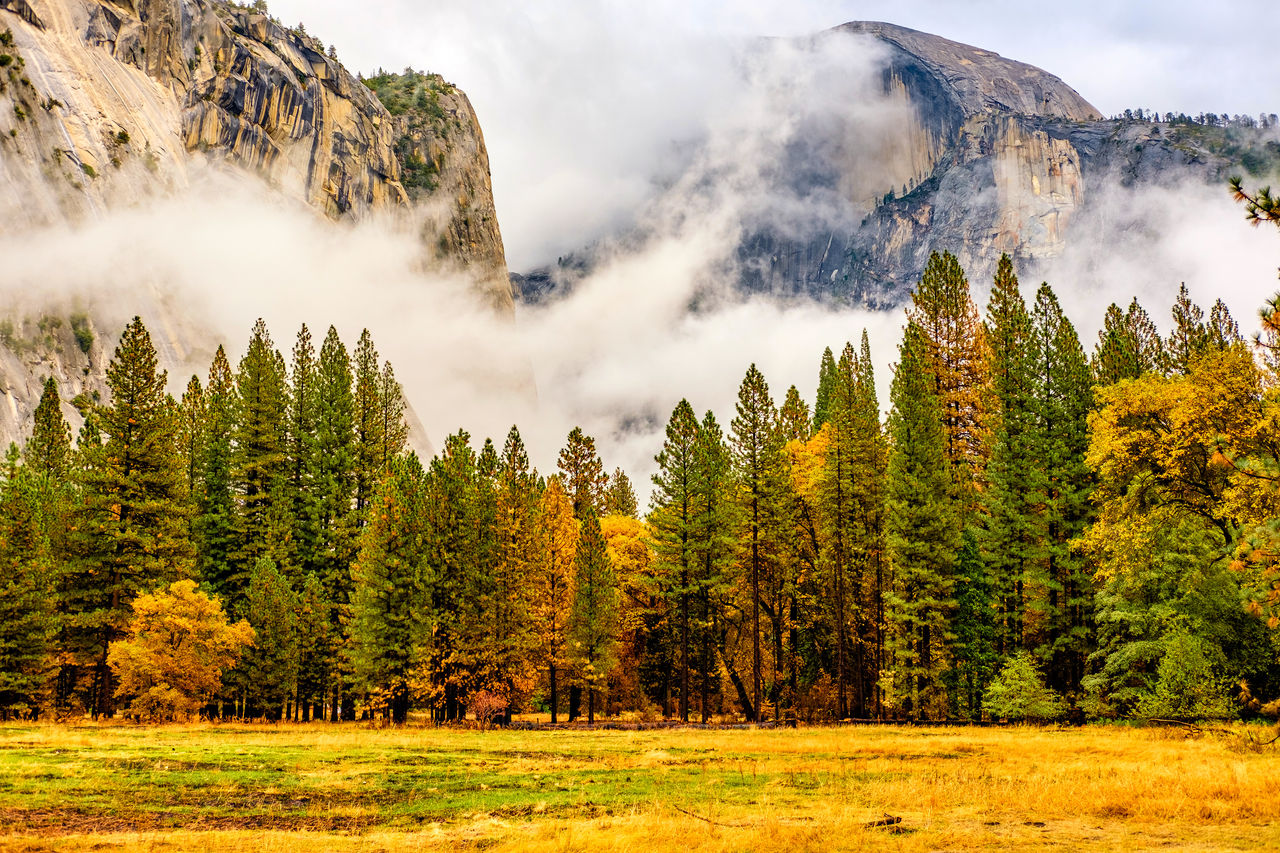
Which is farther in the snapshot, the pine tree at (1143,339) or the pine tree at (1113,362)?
the pine tree at (1143,339)

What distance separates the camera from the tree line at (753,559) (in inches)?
1241

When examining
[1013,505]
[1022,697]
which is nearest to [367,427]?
[1013,505]

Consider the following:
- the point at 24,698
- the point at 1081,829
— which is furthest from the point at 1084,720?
the point at 24,698

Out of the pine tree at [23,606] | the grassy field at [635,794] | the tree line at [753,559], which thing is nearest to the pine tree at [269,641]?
the tree line at [753,559]

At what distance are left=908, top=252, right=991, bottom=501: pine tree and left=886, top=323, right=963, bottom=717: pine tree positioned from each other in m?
8.96

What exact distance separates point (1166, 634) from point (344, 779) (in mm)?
26958

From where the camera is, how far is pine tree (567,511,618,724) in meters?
46.3

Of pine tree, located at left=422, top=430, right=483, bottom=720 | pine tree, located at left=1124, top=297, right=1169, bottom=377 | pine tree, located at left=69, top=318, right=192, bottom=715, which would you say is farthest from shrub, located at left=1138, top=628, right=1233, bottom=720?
pine tree, located at left=69, top=318, right=192, bottom=715

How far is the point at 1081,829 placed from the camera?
45.0ft

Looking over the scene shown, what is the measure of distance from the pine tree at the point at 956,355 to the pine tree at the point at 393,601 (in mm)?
29012

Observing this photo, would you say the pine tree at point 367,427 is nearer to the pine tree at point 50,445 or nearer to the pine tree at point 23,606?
the pine tree at point 50,445

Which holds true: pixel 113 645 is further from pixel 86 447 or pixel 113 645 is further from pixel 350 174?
pixel 350 174

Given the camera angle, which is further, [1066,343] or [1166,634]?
[1066,343]

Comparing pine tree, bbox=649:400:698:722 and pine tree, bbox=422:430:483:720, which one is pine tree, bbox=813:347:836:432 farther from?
pine tree, bbox=422:430:483:720
